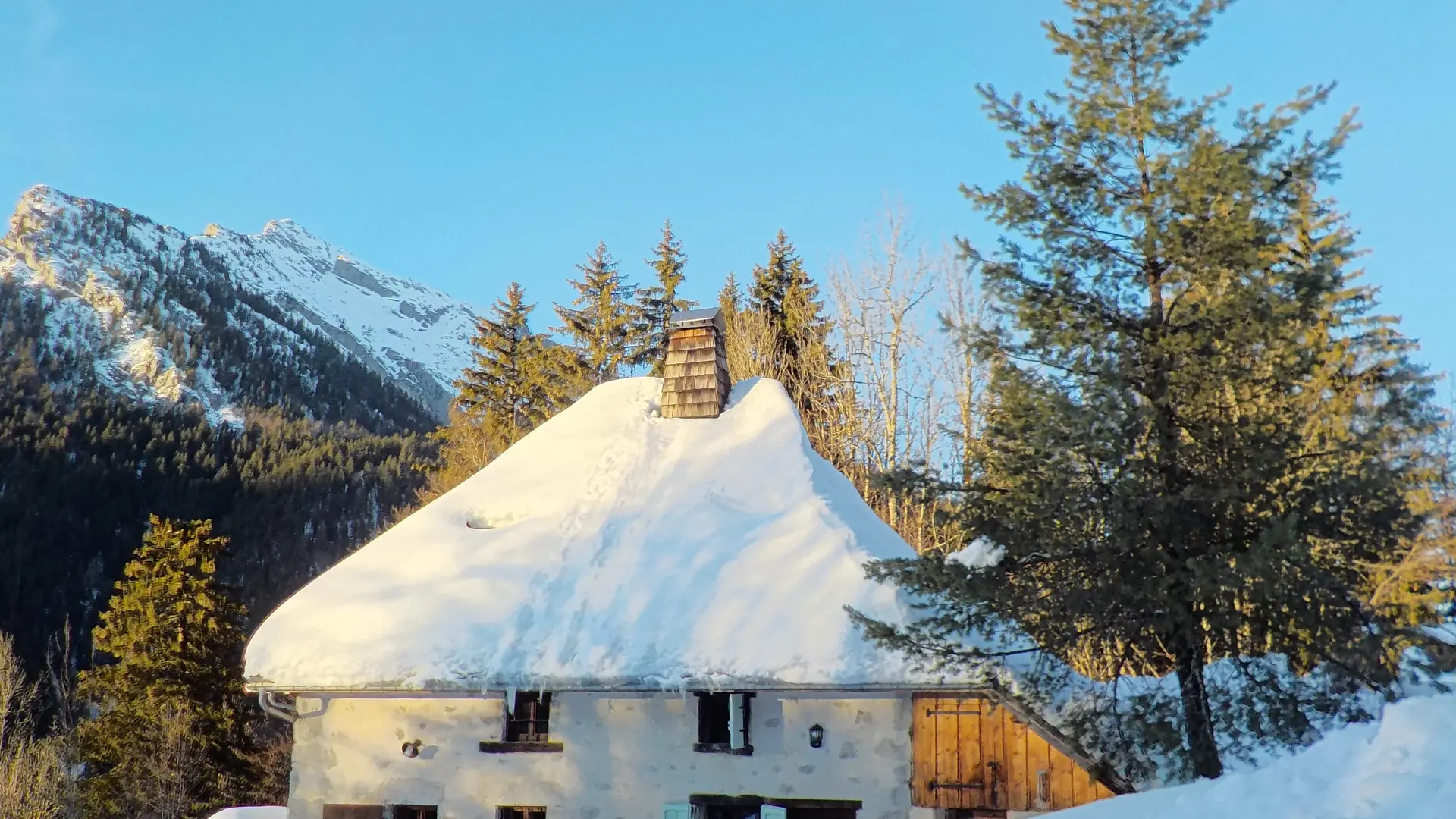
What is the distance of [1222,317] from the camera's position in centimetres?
856

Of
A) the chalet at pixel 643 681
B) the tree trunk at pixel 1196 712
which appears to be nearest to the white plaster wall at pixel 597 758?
the chalet at pixel 643 681

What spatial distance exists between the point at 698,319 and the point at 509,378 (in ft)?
51.7

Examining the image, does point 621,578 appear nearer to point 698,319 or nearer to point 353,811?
point 353,811

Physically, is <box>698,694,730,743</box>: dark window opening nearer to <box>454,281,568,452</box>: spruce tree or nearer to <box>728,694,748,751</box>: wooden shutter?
<box>728,694,748,751</box>: wooden shutter

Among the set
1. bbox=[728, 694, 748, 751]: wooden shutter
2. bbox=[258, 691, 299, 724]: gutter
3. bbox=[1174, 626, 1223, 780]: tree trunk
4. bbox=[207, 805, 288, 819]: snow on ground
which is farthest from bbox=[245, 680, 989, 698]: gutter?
bbox=[207, 805, 288, 819]: snow on ground

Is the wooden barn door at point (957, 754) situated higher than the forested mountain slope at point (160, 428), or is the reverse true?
the forested mountain slope at point (160, 428)

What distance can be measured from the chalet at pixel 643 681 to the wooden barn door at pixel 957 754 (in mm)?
22

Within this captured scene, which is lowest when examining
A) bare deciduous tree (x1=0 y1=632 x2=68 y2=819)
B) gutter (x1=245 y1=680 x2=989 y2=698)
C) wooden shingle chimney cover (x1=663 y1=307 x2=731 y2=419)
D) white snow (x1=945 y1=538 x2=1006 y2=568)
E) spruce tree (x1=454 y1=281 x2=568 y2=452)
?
bare deciduous tree (x1=0 y1=632 x2=68 y2=819)

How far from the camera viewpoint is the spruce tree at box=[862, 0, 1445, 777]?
806 centimetres

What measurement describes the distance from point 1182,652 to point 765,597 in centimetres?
472

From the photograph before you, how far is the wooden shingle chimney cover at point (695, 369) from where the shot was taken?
15.5 metres

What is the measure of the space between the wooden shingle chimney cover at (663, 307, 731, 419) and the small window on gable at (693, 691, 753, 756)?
199 inches

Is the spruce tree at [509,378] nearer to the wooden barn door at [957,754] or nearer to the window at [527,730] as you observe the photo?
the window at [527,730]

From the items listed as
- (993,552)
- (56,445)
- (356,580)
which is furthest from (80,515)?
(993,552)
